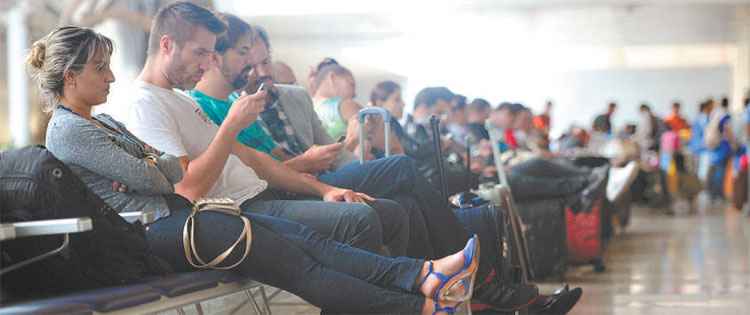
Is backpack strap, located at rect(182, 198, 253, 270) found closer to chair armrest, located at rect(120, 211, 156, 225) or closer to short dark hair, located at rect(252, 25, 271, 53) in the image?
chair armrest, located at rect(120, 211, 156, 225)

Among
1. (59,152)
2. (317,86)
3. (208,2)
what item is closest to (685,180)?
(317,86)

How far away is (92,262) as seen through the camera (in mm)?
2570

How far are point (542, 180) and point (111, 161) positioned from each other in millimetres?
4068

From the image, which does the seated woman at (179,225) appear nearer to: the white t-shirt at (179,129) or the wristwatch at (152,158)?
the wristwatch at (152,158)

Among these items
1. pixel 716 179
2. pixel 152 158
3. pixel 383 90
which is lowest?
pixel 716 179

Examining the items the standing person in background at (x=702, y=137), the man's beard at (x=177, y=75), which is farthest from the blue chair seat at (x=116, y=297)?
the standing person in background at (x=702, y=137)

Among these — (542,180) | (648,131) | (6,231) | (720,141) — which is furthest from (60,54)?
(648,131)

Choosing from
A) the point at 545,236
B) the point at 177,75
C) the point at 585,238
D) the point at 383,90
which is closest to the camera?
the point at 177,75

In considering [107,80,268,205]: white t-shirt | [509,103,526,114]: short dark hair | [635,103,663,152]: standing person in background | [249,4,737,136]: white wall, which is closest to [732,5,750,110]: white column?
[249,4,737,136]: white wall

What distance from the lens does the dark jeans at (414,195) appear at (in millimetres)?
3760

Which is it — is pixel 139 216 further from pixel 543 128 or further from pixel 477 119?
pixel 543 128

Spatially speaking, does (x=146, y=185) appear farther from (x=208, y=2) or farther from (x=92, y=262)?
(x=208, y=2)

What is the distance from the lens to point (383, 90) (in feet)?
16.9

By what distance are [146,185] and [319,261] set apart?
0.47 meters
